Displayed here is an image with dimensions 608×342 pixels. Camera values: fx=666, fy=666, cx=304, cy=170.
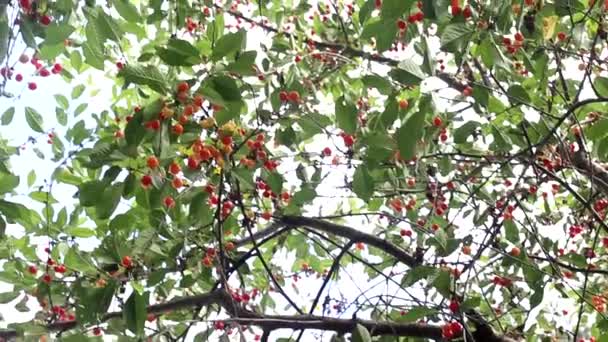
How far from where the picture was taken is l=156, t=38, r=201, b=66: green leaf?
67.2 inches

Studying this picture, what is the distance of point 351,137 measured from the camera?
2.54 meters

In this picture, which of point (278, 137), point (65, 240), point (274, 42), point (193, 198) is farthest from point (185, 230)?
point (274, 42)

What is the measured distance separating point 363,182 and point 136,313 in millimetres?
860

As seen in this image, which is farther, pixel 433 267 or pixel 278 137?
pixel 278 137

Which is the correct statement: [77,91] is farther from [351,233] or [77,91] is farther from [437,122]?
[437,122]

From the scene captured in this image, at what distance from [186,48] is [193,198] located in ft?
2.40

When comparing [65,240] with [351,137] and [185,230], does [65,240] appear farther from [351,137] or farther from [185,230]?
[351,137]

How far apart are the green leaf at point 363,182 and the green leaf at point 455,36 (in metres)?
0.56

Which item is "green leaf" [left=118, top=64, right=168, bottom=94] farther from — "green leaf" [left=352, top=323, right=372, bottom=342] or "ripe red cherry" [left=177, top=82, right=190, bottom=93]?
"green leaf" [left=352, top=323, right=372, bottom=342]

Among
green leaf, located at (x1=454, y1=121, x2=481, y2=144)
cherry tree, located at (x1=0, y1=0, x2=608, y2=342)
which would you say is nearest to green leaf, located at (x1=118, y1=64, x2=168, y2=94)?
cherry tree, located at (x1=0, y1=0, x2=608, y2=342)

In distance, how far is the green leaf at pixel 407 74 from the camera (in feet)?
5.85

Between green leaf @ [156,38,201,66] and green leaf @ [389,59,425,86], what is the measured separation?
53cm

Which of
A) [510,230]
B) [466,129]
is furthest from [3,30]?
[510,230]

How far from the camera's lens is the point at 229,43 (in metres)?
1.73
